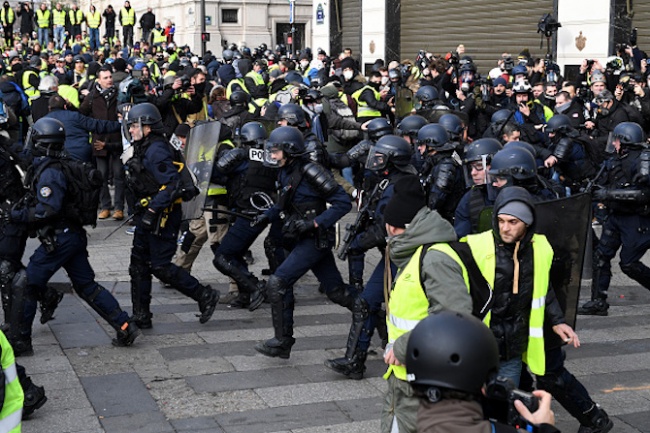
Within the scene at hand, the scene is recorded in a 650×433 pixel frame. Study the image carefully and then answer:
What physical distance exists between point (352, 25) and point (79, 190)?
23874 mm

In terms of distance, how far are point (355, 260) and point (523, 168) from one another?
9.89ft

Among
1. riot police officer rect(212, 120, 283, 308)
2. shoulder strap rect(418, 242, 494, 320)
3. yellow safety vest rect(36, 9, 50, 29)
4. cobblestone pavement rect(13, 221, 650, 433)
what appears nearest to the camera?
shoulder strap rect(418, 242, 494, 320)

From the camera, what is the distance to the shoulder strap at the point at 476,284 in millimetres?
4840

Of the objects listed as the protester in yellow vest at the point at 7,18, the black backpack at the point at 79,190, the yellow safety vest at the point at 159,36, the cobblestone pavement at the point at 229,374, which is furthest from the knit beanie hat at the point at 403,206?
the protester in yellow vest at the point at 7,18

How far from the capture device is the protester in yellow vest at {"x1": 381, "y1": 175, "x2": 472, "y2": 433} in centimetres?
455

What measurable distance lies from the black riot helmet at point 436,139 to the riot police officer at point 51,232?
2.85m

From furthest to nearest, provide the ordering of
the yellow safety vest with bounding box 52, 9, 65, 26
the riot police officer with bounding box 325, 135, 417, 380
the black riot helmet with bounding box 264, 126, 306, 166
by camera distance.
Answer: the yellow safety vest with bounding box 52, 9, 65, 26 → the black riot helmet with bounding box 264, 126, 306, 166 → the riot police officer with bounding box 325, 135, 417, 380

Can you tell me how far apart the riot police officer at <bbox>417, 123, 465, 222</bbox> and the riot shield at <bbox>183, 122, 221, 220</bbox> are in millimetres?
2096

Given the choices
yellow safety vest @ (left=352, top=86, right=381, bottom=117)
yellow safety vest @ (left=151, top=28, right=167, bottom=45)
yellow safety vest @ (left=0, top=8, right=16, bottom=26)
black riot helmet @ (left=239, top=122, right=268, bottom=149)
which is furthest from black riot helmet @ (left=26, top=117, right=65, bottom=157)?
yellow safety vest @ (left=0, top=8, right=16, bottom=26)

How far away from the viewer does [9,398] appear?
13.0 feet

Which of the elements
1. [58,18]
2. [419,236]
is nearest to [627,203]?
[419,236]

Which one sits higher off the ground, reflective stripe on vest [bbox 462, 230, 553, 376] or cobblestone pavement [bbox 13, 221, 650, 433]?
reflective stripe on vest [bbox 462, 230, 553, 376]

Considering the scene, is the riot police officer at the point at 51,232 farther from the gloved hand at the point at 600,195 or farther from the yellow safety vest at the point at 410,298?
the gloved hand at the point at 600,195

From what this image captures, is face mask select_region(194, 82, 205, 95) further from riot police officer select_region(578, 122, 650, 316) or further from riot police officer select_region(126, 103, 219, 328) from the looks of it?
riot police officer select_region(578, 122, 650, 316)
